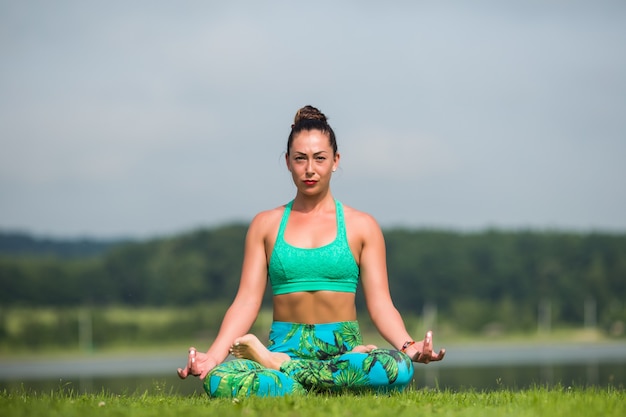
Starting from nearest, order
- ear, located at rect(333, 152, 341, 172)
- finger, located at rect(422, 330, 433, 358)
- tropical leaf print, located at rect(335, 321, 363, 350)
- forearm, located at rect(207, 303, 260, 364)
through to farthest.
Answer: finger, located at rect(422, 330, 433, 358)
forearm, located at rect(207, 303, 260, 364)
tropical leaf print, located at rect(335, 321, 363, 350)
ear, located at rect(333, 152, 341, 172)

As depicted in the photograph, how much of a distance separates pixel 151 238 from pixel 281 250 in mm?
106378

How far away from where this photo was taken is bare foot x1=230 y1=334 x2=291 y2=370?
275 inches

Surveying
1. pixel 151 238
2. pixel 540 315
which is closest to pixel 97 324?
pixel 151 238

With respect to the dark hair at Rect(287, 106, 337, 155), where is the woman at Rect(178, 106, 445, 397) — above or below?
below

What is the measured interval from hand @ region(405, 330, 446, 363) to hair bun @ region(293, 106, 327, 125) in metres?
1.77

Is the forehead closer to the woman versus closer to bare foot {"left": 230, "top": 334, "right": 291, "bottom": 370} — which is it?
the woman

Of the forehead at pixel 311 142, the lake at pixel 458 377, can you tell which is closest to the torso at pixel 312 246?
the forehead at pixel 311 142

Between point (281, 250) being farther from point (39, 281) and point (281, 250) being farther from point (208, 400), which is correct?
point (39, 281)

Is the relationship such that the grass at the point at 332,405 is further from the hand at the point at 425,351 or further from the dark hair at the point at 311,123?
the dark hair at the point at 311,123

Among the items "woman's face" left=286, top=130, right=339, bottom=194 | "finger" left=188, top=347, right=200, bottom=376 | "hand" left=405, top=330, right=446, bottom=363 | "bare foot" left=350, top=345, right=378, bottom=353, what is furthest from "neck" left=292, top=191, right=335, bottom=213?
"finger" left=188, top=347, right=200, bottom=376

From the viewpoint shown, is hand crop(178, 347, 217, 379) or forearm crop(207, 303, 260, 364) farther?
forearm crop(207, 303, 260, 364)

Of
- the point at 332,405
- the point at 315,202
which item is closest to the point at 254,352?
the point at 332,405

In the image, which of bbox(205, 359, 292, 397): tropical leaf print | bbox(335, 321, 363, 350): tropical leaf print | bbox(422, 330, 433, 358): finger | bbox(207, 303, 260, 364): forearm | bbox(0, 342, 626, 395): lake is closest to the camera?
bbox(422, 330, 433, 358): finger

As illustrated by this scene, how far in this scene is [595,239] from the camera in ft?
362
